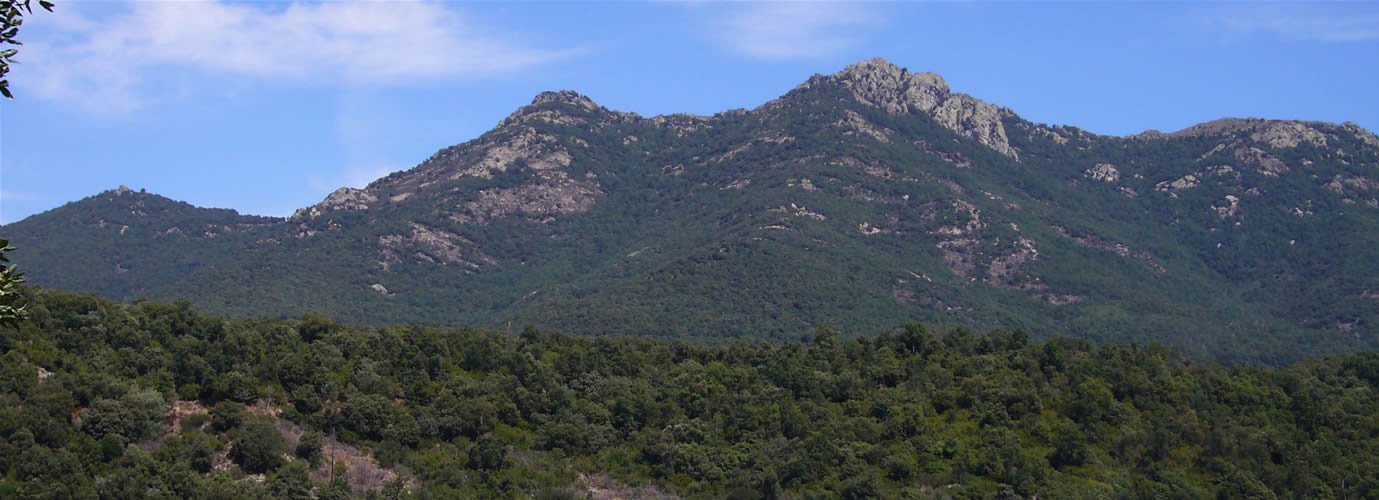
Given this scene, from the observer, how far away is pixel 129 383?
63562 millimetres

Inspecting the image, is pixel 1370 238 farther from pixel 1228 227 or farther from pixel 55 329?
pixel 55 329

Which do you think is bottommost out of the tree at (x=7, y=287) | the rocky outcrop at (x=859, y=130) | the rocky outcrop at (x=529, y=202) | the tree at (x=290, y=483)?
the tree at (x=290, y=483)

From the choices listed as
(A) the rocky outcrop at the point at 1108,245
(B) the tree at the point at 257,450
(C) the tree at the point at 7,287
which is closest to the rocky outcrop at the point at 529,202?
(A) the rocky outcrop at the point at 1108,245

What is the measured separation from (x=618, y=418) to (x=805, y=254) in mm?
72385

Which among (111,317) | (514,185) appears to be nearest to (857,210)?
(514,185)

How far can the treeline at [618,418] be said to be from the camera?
198 ft

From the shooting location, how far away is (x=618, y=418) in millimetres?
76500

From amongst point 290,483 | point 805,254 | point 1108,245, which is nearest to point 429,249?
point 805,254

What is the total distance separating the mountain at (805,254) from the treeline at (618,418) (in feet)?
151

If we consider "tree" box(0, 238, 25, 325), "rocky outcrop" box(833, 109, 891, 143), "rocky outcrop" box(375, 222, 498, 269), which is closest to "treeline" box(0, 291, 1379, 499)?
"tree" box(0, 238, 25, 325)

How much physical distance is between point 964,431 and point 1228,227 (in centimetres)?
12670

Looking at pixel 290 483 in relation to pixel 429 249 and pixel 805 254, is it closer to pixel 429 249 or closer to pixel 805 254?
pixel 805 254

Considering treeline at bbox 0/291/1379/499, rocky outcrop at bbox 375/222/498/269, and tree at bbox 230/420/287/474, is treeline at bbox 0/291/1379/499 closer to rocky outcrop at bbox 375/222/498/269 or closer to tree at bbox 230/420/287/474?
tree at bbox 230/420/287/474

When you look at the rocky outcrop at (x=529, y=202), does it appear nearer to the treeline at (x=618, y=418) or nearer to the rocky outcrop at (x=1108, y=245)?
the rocky outcrop at (x=1108, y=245)
